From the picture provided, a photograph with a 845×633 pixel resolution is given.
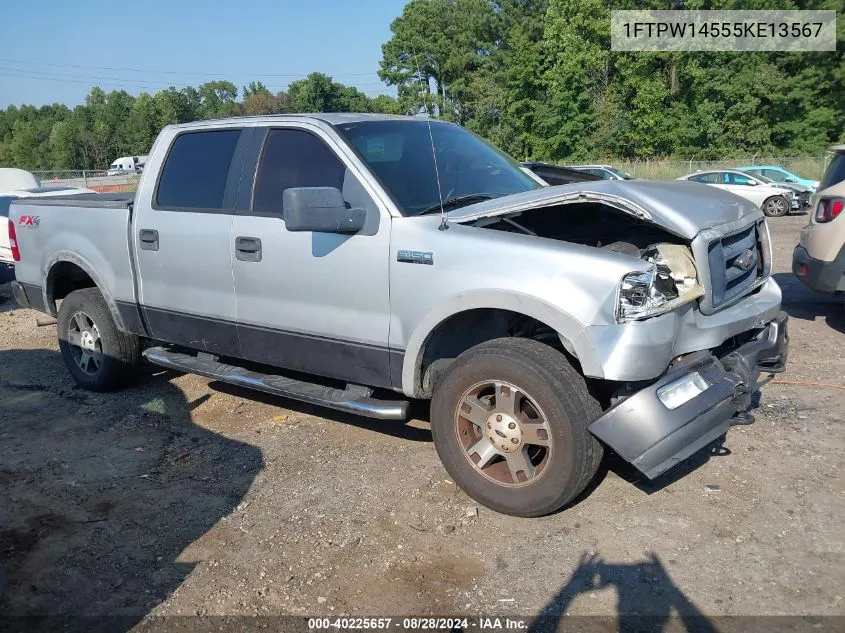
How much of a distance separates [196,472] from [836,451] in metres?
3.98

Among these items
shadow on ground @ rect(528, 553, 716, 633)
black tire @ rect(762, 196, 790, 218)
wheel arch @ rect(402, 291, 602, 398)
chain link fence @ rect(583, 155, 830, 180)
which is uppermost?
wheel arch @ rect(402, 291, 602, 398)

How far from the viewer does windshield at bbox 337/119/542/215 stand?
4.38 m

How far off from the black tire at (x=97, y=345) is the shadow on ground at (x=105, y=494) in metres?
0.17

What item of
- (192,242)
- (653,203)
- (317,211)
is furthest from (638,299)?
(192,242)

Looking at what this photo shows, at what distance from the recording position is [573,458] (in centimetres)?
356

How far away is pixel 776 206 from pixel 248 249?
19.8 metres

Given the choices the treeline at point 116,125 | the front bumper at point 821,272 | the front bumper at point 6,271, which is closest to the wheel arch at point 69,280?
the front bumper at point 6,271

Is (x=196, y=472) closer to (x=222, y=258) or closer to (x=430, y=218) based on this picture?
(x=222, y=258)

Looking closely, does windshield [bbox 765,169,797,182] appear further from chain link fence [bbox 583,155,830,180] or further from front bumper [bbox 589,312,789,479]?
front bumper [bbox 589,312,789,479]

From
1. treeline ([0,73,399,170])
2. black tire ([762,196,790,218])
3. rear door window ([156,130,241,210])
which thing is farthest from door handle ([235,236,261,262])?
treeline ([0,73,399,170])

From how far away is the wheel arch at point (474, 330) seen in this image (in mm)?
3500

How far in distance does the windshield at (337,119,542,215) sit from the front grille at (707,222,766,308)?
4.65 feet

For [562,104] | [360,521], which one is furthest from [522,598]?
[562,104]

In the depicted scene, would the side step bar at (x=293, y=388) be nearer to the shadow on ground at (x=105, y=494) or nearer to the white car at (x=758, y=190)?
the shadow on ground at (x=105, y=494)
